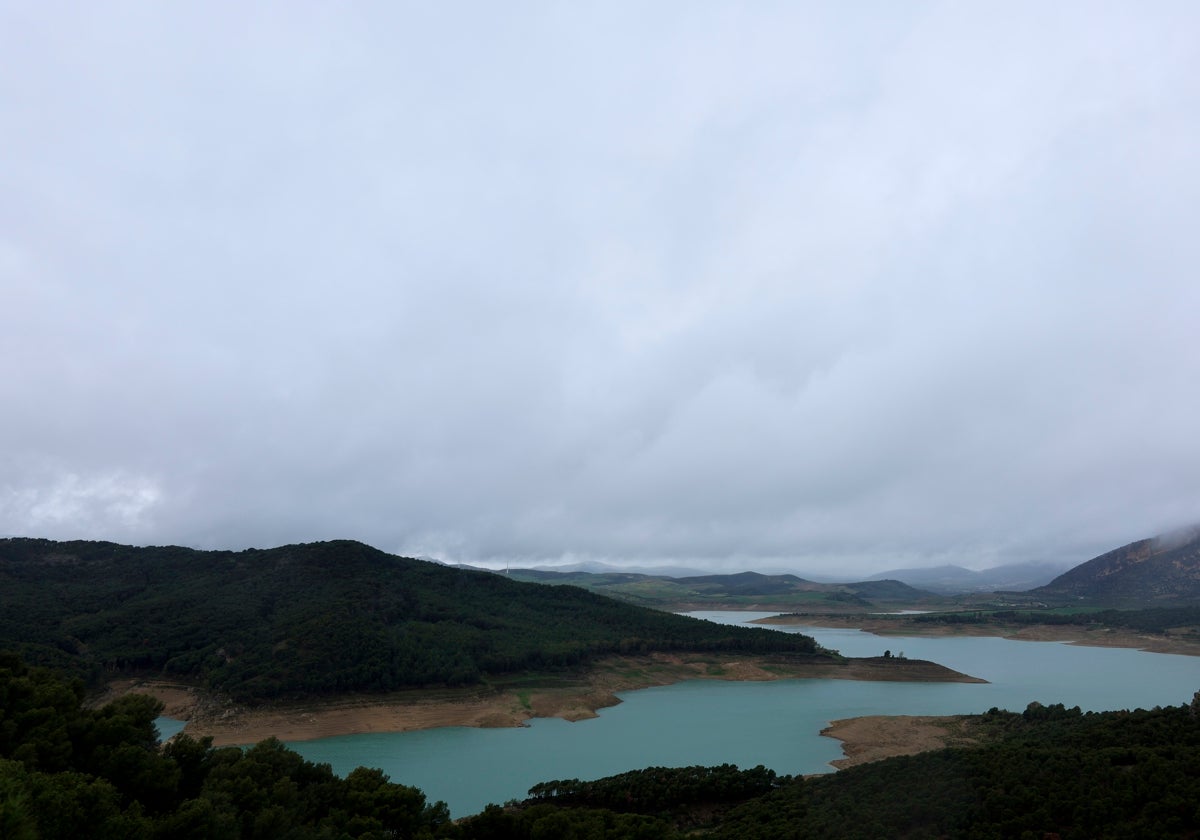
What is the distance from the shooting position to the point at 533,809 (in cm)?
2183

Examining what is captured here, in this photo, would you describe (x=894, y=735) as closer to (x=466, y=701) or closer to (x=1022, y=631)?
(x=466, y=701)

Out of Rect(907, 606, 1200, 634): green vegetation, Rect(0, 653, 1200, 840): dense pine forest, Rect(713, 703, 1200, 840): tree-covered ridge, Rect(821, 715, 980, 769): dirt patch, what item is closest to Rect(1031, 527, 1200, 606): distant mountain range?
Rect(907, 606, 1200, 634): green vegetation

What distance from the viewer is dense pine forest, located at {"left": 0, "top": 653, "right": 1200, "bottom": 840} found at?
14211 mm

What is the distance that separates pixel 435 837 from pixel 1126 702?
183 ft

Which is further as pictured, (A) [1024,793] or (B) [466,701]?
(B) [466,701]

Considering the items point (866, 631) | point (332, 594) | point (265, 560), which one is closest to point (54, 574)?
point (265, 560)

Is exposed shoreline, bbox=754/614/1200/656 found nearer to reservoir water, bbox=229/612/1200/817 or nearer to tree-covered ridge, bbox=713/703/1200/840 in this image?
reservoir water, bbox=229/612/1200/817

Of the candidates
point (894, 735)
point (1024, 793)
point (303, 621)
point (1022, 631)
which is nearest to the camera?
point (1024, 793)

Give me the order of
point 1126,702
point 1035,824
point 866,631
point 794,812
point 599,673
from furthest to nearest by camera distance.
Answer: point 866,631, point 599,673, point 1126,702, point 794,812, point 1035,824

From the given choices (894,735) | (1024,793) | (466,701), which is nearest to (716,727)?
(894,735)

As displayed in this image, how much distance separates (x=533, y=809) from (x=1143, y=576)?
18005cm

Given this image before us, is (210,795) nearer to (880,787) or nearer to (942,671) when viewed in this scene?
(880,787)

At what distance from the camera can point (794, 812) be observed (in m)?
22.1

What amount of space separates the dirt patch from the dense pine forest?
1183 cm
